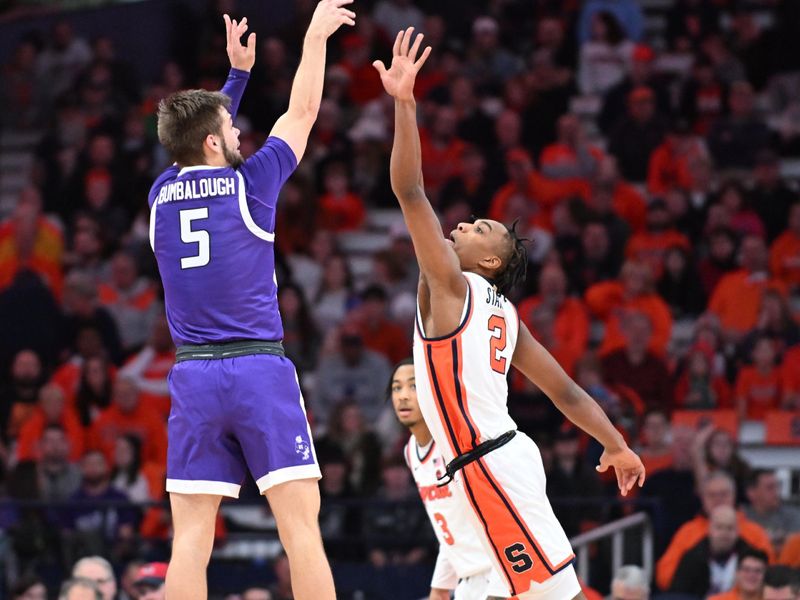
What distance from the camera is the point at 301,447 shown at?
244 inches

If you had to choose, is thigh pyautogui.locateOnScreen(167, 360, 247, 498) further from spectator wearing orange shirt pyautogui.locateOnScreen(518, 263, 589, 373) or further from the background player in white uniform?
spectator wearing orange shirt pyautogui.locateOnScreen(518, 263, 589, 373)

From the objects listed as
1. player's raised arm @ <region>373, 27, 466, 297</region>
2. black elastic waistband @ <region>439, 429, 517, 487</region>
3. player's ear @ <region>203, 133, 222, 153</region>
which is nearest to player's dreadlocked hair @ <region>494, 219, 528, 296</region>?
player's raised arm @ <region>373, 27, 466, 297</region>

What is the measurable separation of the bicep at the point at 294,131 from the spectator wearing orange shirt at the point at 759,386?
7.45 meters

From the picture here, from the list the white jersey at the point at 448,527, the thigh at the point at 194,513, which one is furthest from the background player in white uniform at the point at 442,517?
the thigh at the point at 194,513

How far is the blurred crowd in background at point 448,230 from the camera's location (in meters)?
12.0

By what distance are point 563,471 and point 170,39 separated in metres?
9.88

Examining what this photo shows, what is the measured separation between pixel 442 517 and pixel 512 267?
181cm

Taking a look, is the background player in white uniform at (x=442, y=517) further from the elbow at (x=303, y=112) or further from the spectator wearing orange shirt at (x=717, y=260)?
the spectator wearing orange shirt at (x=717, y=260)

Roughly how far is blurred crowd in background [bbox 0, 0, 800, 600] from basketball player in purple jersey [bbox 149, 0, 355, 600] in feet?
17.5

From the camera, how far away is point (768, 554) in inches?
415

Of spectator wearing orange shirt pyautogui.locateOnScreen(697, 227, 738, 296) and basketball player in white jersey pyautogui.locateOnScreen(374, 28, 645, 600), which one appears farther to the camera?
spectator wearing orange shirt pyautogui.locateOnScreen(697, 227, 738, 296)

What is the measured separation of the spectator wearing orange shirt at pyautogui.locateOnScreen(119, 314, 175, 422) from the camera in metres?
14.3

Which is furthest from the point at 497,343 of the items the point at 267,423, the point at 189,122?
the point at 189,122

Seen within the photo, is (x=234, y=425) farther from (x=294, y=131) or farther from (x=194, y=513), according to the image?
(x=294, y=131)
